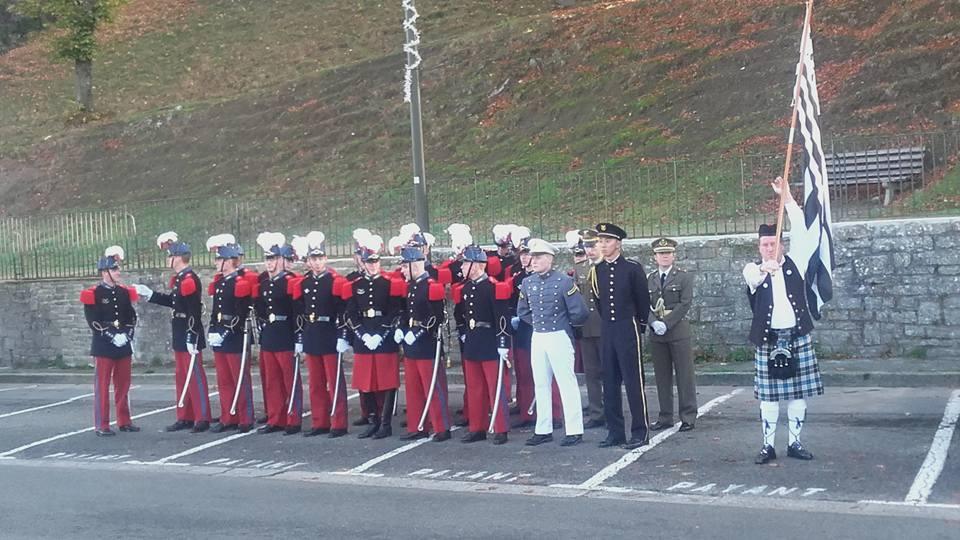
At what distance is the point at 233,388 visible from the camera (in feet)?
43.8

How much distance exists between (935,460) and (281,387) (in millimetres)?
6778

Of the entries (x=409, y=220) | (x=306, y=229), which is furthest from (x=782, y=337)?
(x=306, y=229)

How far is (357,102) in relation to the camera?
34.1m

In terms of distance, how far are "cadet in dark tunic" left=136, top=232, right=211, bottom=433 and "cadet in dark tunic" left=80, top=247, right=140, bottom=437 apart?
312 millimetres

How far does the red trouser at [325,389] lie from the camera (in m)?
12.6

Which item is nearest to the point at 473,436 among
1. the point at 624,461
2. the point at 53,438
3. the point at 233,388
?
the point at 624,461

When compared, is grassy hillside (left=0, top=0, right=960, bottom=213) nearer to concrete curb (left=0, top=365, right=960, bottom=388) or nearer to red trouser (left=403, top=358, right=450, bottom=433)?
concrete curb (left=0, top=365, right=960, bottom=388)

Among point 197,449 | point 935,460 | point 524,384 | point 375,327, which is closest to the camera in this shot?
point 935,460

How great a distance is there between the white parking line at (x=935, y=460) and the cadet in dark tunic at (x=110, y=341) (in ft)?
28.5

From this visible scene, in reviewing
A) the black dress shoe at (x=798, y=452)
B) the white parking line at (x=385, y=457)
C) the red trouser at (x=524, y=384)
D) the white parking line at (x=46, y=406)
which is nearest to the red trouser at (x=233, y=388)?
the white parking line at (x=385, y=457)

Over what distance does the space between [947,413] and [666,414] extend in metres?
2.71

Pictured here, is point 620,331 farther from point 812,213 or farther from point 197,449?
point 197,449

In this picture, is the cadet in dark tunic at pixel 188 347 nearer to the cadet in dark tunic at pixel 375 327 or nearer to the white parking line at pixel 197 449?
the white parking line at pixel 197 449

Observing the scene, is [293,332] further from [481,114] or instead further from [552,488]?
[481,114]
